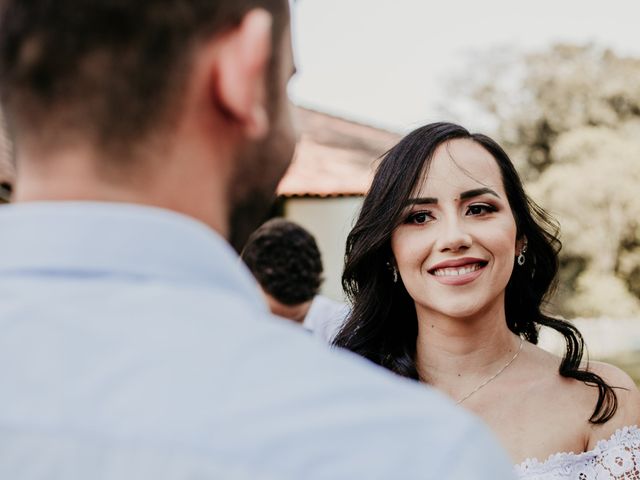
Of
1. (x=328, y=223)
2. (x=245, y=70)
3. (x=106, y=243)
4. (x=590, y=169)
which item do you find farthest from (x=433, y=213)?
(x=590, y=169)

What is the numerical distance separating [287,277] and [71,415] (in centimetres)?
405

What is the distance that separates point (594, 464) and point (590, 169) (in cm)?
2412

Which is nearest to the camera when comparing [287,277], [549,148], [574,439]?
[574,439]

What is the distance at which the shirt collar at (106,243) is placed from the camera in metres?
0.81

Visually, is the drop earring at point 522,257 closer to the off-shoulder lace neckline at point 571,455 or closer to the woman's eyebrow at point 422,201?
the woman's eyebrow at point 422,201

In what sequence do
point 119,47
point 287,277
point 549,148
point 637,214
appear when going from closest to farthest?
point 119,47
point 287,277
point 637,214
point 549,148

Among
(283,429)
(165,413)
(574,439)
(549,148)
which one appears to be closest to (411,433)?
(283,429)

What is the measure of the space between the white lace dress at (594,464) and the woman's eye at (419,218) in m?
0.88

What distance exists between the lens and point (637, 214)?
83.4ft

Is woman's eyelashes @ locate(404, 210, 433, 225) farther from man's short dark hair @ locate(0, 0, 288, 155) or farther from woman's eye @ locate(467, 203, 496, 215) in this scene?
man's short dark hair @ locate(0, 0, 288, 155)

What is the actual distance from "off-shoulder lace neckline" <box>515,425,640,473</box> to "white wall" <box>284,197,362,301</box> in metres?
9.53

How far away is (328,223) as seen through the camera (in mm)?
12523

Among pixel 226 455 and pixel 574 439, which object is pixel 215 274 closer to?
pixel 226 455

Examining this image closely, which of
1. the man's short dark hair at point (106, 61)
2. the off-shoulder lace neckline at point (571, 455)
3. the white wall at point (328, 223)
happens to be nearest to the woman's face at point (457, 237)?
the off-shoulder lace neckline at point (571, 455)
